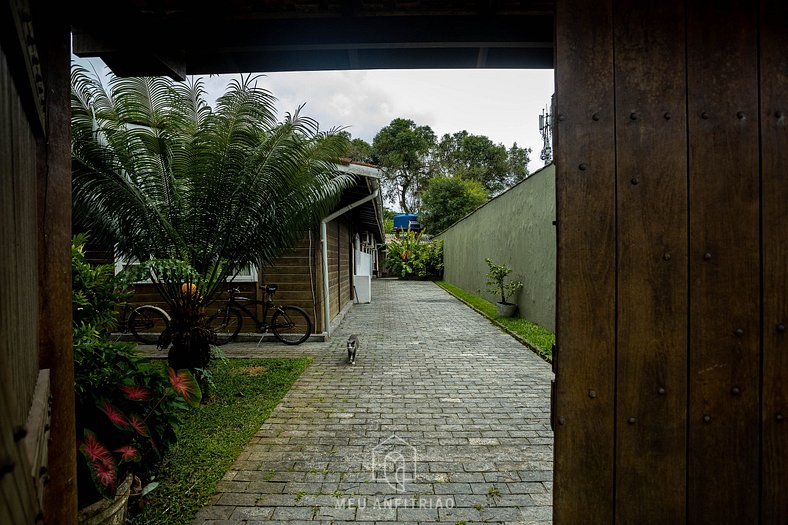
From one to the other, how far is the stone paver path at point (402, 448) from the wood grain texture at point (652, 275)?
4.27 feet

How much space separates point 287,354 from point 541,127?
17460 millimetres

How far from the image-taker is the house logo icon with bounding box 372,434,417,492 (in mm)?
3215

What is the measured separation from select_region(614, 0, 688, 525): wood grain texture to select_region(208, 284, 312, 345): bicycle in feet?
22.5

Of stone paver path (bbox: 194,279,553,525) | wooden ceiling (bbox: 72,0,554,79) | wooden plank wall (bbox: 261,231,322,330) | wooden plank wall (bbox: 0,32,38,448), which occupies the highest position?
wooden ceiling (bbox: 72,0,554,79)

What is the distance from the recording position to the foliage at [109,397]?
241cm

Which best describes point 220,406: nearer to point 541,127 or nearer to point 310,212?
point 310,212

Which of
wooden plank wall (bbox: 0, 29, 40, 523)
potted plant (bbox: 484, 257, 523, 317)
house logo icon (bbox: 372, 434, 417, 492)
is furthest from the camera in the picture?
potted plant (bbox: 484, 257, 523, 317)

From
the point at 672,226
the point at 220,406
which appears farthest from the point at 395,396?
the point at 672,226

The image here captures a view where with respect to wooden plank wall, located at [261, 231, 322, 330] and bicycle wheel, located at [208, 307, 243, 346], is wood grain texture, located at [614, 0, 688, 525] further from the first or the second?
wooden plank wall, located at [261, 231, 322, 330]

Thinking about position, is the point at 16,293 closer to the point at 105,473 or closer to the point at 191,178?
the point at 105,473

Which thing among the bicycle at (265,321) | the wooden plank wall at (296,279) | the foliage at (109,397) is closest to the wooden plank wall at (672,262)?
the foliage at (109,397)

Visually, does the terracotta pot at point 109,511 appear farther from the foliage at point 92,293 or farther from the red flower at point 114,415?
the foliage at point 92,293

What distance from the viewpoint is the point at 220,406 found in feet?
15.8

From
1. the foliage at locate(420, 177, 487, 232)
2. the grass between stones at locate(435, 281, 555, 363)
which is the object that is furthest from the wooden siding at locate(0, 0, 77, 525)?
the foliage at locate(420, 177, 487, 232)
